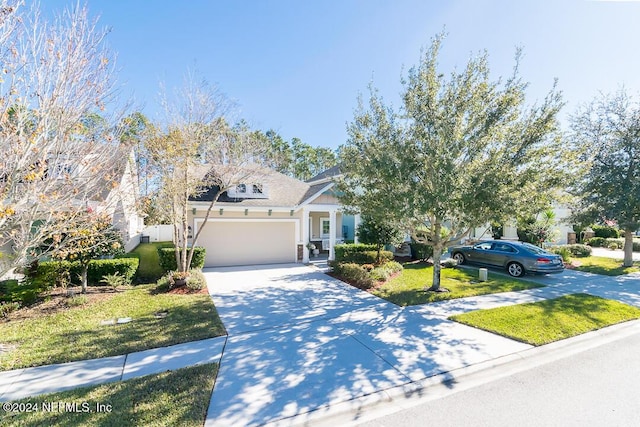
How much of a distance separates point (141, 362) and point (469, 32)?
463 inches

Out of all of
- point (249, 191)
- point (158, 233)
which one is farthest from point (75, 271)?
point (158, 233)

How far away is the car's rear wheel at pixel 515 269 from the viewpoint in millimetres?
12594

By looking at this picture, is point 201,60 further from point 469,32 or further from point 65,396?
point 65,396

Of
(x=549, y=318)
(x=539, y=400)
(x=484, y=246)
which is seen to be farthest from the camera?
(x=484, y=246)

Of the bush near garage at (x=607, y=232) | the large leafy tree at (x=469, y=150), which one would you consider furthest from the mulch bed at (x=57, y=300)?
the bush near garage at (x=607, y=232)

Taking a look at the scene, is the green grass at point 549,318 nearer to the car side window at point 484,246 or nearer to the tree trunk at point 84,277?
the car side window at point 484,246

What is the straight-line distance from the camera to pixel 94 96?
5309 mm

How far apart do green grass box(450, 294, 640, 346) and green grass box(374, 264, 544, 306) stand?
1.51 meters

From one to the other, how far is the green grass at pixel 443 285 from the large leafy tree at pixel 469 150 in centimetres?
270

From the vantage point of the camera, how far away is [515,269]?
42.0ft

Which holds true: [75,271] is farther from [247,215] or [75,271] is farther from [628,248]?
[628,248]

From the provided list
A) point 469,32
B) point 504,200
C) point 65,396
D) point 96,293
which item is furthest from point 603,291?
point 96,293

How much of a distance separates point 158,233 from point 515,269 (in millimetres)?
22337

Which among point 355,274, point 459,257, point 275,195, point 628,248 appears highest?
point 275,195
